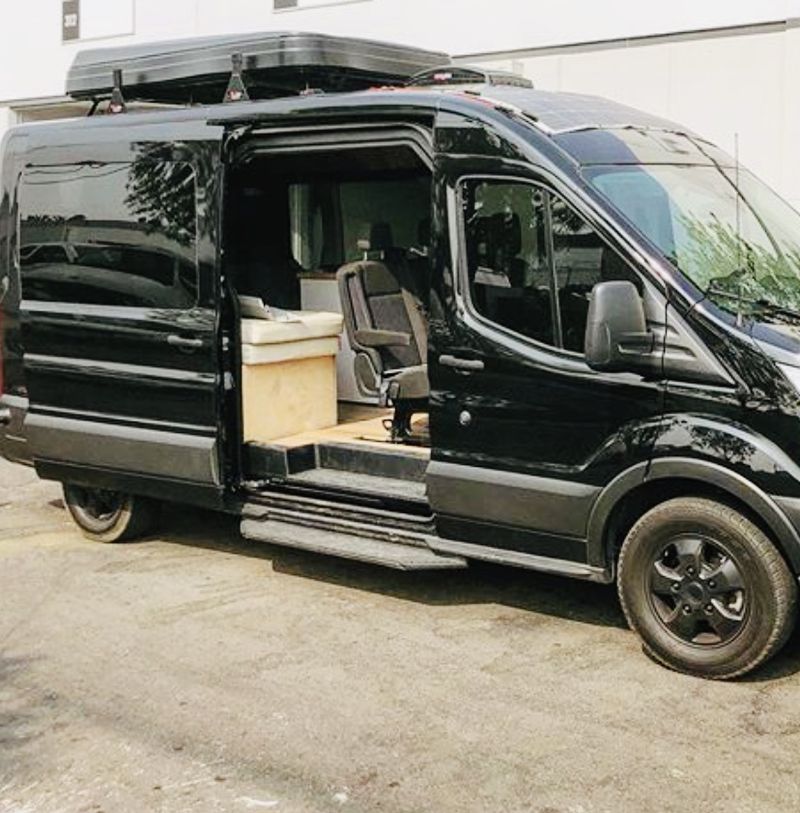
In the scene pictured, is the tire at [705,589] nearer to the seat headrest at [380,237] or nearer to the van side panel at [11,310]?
the seat headrest at [380,237]

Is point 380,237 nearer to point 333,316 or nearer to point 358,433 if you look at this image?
point 333,316

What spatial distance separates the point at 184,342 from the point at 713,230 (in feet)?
8.83

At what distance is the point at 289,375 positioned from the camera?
6855mm

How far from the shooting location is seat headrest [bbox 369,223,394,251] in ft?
25.5

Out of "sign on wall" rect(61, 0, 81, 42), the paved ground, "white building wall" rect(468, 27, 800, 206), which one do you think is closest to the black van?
the paved ground

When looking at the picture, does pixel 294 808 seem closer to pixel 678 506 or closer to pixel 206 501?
pixel 678 506

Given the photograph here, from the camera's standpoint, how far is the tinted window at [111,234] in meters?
6.39

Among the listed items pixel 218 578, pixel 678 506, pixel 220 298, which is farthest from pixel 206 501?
pixel 678 506

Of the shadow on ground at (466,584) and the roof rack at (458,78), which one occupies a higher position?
the roof rack at (458,78)

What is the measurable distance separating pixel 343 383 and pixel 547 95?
2.67 metres

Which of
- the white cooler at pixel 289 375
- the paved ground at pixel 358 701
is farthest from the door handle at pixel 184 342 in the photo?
the paved ground at pixel 358 701

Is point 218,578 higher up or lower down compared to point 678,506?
lower down

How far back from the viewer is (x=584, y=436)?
512cm

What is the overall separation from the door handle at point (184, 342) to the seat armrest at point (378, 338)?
1046 millimetres
